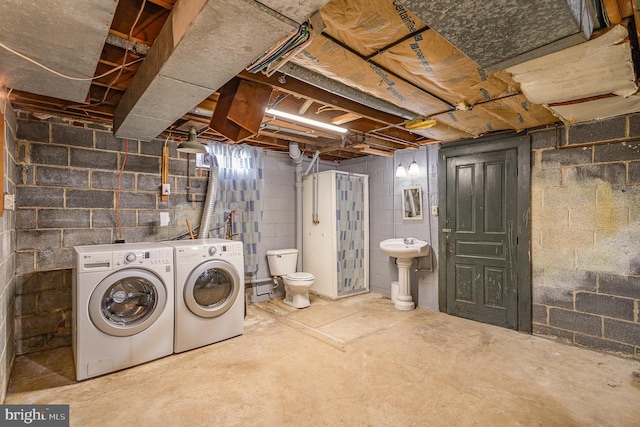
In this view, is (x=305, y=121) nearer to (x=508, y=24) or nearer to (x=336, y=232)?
(x=336, y=232)

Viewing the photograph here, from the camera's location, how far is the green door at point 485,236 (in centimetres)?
325

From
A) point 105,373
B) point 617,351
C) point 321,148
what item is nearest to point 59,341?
point 105,373

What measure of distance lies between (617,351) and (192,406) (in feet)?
11.4

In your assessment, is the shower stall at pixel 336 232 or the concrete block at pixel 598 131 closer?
the concrete block at pixel 598 131

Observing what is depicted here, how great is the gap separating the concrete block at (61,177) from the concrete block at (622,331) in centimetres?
499

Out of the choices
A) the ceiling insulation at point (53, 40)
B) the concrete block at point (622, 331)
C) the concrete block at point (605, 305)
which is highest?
the ceiling insulation at point (53, 40)

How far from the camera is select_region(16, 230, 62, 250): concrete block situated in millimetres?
2738

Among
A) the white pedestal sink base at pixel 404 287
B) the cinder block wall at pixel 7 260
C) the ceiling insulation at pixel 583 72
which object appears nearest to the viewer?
the ceiling insulation at pixel 583 72

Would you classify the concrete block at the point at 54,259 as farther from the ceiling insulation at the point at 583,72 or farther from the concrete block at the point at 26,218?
the ceiling insulation at the point at 583,72

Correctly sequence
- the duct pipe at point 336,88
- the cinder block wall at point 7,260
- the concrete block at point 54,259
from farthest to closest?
the concrete block at point 54,259, the cinder block wall at point 7,260, the duct pipe at point 336,88

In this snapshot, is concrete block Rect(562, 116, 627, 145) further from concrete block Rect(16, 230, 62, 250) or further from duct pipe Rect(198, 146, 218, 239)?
concrete block Rect(16, 230, 62, 250)

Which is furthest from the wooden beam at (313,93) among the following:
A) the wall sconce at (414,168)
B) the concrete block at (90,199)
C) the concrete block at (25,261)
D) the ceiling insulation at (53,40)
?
the concrete block at (25,261)

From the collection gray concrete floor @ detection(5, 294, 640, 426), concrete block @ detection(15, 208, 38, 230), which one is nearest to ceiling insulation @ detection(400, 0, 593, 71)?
gray concrete floor @ detection(5, 294, 640, 426)

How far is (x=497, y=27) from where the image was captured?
137 cm
